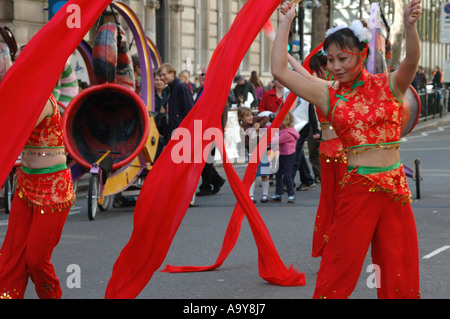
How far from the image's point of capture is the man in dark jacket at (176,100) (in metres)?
12.9

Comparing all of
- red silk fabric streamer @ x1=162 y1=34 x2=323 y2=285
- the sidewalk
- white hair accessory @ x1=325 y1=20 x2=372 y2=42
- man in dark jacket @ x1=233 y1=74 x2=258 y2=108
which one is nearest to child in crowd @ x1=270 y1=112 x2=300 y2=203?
red silk fabric streamer @ x1=162 y1=34 x2=323 y2=285

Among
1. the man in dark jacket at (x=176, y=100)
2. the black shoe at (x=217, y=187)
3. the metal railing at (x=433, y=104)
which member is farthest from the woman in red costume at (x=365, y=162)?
the metal railing at (x=433, y=104)

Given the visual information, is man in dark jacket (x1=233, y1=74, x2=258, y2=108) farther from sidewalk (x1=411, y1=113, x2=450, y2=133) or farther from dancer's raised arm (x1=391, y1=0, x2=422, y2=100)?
dancer's raised arm (x1=391, y1=0, x2=422, y2=100)

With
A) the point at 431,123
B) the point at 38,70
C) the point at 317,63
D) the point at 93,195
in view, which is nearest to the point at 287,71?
the point at 38,70

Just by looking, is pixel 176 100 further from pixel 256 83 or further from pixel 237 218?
pixel 256 83

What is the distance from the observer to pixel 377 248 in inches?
194

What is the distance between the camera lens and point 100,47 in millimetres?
11602

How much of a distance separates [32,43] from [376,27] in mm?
5977

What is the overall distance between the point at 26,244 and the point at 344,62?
2.21 m

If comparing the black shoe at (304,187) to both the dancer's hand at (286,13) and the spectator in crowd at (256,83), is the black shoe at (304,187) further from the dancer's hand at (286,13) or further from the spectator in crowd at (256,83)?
the spectator in crowd at (256,83)

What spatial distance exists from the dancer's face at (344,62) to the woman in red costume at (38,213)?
1.78 m

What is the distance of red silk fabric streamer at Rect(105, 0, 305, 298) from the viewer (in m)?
5.30

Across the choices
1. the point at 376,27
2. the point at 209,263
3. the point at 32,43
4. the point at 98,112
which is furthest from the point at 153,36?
the point at 32,43
